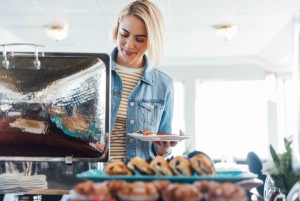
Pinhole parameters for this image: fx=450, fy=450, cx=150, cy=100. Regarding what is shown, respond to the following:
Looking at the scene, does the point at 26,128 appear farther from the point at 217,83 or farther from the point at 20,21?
A: the point at 217,83

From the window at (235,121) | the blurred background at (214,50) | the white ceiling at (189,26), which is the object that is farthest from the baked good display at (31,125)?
the window at (235,121)

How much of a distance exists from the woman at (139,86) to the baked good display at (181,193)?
59 centimetres

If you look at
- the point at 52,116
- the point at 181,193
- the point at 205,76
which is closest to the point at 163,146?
the point at 52,116

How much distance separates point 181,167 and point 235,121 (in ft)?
21.1

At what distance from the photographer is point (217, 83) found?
23.6 feet

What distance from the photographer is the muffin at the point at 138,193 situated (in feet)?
2.02

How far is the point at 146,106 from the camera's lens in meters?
1.32

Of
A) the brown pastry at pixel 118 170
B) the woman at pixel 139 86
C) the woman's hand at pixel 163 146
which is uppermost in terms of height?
the woman at pixel 139 86

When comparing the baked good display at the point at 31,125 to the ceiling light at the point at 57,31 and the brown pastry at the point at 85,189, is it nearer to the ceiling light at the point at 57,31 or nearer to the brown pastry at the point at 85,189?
the brown pastry at the point at 85,189

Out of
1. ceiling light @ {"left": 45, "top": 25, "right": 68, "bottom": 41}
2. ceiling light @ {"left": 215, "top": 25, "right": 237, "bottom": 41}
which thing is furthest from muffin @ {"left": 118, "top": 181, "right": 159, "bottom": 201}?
ceiling light @ {"left": 45, "top": 25, "right": 68, "bottom": 41}

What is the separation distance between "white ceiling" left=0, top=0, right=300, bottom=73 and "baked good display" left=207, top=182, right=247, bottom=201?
10.2 feet

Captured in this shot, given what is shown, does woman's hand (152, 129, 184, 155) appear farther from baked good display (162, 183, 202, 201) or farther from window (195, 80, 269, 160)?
window (195, 80, 269, 160)

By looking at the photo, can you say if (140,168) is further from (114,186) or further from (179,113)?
(179,113)

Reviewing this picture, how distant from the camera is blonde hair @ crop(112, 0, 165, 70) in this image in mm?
1334
